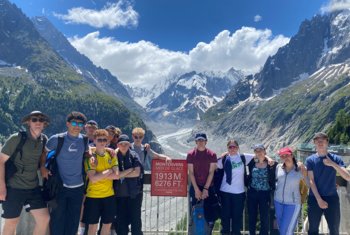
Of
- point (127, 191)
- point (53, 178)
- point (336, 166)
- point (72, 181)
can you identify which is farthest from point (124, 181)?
point (336, 166)

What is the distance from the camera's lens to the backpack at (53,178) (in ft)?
23.9

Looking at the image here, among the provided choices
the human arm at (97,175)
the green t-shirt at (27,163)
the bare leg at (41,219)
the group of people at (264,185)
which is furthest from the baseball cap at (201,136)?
the bare leg at (41,219)

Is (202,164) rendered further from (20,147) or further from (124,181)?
(20,147)

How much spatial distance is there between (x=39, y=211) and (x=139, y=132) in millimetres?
2901

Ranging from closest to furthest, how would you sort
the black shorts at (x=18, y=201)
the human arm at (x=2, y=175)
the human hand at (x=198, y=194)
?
the human arm at (x=2, y=175), the black shorts at (x=18, y=201), the human hand at (x=198, y=194)

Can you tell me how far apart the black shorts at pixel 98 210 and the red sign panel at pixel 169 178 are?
1.53m

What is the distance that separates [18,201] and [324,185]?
6439mm

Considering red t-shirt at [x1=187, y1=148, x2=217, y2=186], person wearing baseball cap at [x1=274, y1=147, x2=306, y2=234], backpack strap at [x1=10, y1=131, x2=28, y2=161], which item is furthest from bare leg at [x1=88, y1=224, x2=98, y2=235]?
person wearing baseball cap at [x1=274, y1=147, x2=306, y2=234]

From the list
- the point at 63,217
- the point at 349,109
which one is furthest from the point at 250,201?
the point at 349,109

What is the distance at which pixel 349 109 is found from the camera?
174750 millimetres

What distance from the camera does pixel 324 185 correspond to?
8125 millimetres

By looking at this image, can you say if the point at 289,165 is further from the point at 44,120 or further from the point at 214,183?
the point at 44,120

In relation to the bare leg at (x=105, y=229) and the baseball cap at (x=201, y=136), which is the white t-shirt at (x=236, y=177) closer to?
the baseball cap at (x=201, y=136)

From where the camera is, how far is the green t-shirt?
7.02 meters
